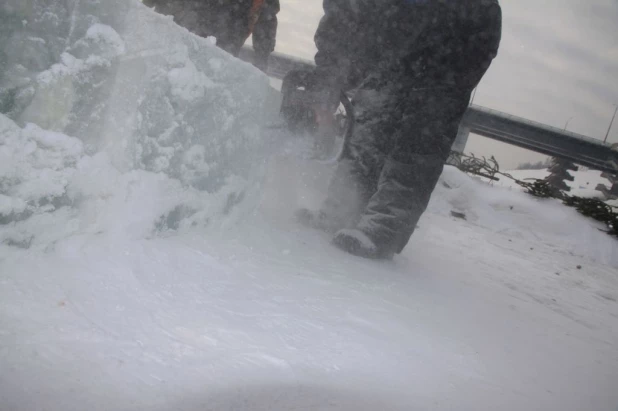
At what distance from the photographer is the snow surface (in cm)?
78

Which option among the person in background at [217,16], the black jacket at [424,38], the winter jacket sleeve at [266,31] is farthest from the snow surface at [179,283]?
the winter jacket sleeve at [266,31]

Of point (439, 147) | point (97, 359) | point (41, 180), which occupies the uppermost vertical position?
point (439, 147)

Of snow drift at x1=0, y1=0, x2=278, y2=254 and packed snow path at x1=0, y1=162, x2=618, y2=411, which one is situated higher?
snow drift at x1=0, y1=0, x2=278, y2=254

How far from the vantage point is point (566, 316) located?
214cm

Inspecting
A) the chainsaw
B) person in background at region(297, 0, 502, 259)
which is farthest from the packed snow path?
the chainsaw

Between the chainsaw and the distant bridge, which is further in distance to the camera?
the distant bridge

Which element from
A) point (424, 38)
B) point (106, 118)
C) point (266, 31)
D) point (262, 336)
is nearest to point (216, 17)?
point (266, 31)

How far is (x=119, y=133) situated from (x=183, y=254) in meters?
0.42

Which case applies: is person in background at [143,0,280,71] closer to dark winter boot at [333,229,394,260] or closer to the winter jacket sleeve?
the winter jacket sleeve

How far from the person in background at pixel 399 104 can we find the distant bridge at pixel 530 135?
60.4 ft

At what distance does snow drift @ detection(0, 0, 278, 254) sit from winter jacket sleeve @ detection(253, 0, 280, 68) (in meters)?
3.37

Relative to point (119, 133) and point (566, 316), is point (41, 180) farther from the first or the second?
point (566, 316)

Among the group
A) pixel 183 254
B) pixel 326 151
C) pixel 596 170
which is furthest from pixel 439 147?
pixel 596 170

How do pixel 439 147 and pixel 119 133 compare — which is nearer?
pixel 119 133
